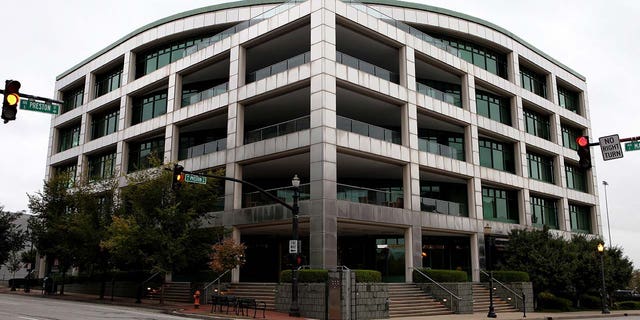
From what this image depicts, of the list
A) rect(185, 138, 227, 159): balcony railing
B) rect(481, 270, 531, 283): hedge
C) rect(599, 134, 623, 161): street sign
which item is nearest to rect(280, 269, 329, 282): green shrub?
rect(185, 138, 227, 159): balcony railing

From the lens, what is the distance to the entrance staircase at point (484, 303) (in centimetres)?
3397

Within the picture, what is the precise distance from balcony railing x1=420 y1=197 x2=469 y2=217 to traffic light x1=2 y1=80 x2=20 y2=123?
29380mm

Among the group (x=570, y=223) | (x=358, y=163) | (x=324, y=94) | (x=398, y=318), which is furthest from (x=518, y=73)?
(x=398, y=318)

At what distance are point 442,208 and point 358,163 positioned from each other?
7.17 m

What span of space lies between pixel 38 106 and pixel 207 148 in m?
27.8

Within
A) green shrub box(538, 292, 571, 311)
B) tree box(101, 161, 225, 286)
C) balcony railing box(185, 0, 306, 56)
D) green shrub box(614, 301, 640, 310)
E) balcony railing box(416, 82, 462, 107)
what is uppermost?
balcony railing box(185, 0, 306, 56)

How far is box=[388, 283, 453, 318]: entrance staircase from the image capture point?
29391mm

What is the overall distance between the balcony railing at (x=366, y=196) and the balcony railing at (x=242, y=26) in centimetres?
1193

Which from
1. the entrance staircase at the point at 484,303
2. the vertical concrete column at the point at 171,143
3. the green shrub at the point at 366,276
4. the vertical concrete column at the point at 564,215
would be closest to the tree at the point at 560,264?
the entrance staircase at the point at 484,303

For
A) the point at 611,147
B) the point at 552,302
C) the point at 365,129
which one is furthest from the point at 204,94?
the point at 611,147

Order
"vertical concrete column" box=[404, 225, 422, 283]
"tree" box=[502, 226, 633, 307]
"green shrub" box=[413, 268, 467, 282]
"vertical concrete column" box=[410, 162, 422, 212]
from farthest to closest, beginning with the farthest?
"tree" box=[502, 226, 633, 307]
"vertical concrete column" box=[410, 162, 422, 212]
"vertical concrete column" box=[404, 225, 422, 283]
"green shrub" box=[413, 268, 467, 282]

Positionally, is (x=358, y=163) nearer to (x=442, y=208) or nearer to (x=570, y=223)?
(x=442, y=208)

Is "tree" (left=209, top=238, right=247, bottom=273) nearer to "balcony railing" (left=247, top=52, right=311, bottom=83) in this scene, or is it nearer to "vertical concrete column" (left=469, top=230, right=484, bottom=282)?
"balcony railing" (left=247, top=52, right=311, bottom=83)

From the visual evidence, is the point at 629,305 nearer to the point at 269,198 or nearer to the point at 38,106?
the point at 269,198
